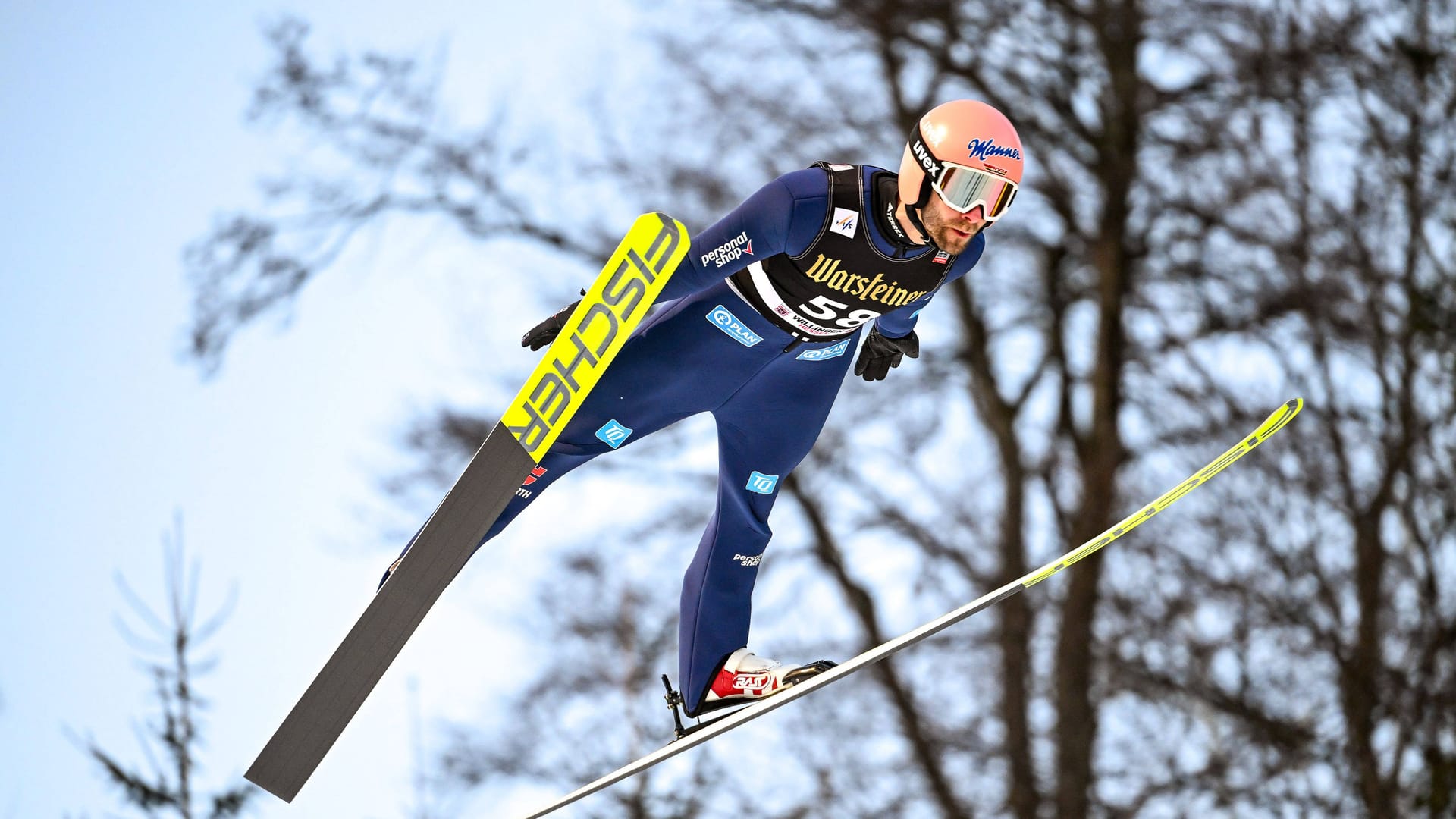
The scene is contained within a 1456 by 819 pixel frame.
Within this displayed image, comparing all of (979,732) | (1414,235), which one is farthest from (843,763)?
(1414,235)

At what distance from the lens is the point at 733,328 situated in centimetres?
329

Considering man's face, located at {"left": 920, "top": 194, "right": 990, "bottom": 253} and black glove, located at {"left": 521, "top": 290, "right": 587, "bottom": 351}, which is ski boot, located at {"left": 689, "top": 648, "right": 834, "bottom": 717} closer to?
black glove, located at {"left": 521, "top": 290, "right": 587, "bottom": 351}

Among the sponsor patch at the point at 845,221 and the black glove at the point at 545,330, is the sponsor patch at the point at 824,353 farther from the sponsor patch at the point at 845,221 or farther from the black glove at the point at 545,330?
the black glove at the point at 545,330

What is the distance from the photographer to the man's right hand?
3246 mm

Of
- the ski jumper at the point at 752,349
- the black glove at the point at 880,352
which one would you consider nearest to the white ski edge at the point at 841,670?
the ski jumper at the point at 752,349

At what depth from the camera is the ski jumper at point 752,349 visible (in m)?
3.12

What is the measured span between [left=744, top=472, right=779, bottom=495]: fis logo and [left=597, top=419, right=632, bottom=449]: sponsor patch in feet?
1.00

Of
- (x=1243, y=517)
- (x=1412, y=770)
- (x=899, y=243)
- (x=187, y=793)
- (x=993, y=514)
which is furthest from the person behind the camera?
(x=993, y=514)

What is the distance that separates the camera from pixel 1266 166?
29.4ft

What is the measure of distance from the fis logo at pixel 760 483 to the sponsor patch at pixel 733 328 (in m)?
0.33

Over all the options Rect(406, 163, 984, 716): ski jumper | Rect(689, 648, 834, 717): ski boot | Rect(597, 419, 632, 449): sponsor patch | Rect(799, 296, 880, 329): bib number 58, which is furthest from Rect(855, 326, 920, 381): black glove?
Rect(689, 648, 834, 717): ski boot

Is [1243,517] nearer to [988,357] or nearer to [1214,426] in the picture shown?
[1214,426]

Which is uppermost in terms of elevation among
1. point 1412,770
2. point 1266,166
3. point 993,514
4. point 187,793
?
point 1266,166

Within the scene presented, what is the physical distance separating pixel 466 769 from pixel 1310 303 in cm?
613
